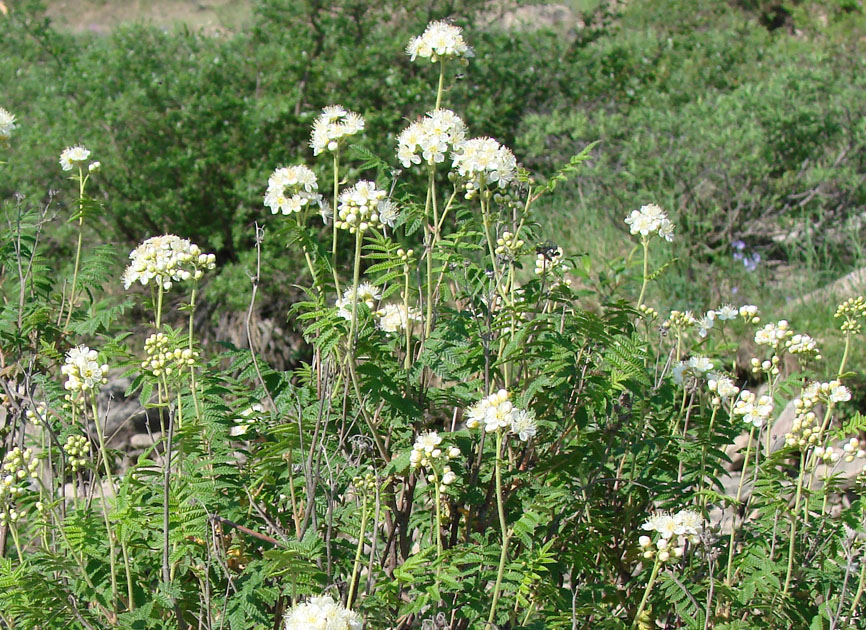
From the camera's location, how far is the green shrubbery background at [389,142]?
679 cm

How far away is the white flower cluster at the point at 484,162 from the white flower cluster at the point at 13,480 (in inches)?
55.0

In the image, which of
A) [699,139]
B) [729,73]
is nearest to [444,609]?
[699,139]

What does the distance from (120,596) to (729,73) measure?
8.84 meters

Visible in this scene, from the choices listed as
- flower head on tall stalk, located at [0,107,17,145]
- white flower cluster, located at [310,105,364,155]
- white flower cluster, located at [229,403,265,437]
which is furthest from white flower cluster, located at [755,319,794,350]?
flower head on tall stalk, located at [0,107,17,145]

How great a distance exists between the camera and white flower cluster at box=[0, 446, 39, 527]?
2.46m

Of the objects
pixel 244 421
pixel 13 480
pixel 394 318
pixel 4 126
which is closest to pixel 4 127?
pixel 4 126

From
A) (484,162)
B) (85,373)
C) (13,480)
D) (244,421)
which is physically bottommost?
(13,480)

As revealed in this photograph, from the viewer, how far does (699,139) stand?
283 inches

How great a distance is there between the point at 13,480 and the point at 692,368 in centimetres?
190

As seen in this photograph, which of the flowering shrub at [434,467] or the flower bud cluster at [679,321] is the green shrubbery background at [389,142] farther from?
the flowering shrub at [434,467]

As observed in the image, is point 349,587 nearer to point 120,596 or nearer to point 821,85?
point 120,596

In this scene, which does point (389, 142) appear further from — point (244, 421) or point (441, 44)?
point (244, 421)

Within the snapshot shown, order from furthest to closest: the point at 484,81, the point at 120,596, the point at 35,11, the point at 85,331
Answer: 1. the point at 35,11
2. the point at 484,81
3. the point at 85,331
4. the point at 120,596

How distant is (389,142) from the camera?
23.7 feet
